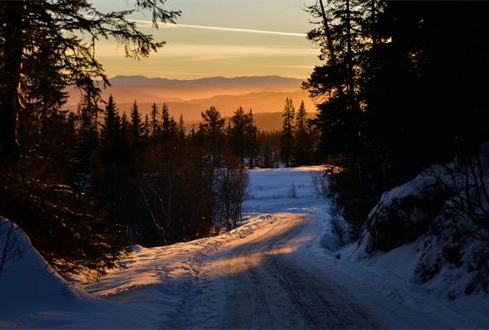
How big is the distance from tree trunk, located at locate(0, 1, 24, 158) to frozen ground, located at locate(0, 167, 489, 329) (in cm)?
294

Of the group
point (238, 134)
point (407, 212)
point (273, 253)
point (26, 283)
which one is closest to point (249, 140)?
point (238, 134)

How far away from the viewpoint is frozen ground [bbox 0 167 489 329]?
26.5 feet

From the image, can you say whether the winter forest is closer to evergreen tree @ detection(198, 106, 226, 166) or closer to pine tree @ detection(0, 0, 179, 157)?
pine tree @ detection(0, 0, 179, 157)

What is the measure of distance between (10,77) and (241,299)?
582 cm

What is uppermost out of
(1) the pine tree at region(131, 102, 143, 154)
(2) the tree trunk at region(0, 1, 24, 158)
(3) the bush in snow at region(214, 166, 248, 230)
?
(1) the pine tree at region(131, 102, 143, 154)

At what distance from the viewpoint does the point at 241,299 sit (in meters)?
10.5

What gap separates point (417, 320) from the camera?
8.56 metres

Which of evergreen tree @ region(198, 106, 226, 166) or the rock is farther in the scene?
evergreen tree @ region(198, 106, 226, 166)

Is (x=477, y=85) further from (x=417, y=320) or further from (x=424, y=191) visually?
Answer: (x=417, y=320)

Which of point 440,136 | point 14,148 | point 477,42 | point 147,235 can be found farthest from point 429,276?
point 147,235

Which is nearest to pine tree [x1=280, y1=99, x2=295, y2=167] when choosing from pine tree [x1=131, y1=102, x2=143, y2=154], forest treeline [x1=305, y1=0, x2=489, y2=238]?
pine tree [x1=131, y1=102, x2=143, y2=154]

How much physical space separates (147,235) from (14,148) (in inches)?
1549

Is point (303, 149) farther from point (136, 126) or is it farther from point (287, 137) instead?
point (136, 126)

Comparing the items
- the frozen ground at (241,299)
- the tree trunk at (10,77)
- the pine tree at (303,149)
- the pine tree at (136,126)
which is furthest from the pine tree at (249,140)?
the tree trunk at (10,77)
